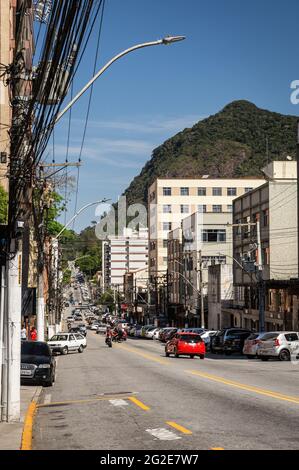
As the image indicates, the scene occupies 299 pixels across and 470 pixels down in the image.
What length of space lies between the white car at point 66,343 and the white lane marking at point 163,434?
3905 centimetres

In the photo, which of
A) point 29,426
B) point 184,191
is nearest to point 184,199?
point 184,191

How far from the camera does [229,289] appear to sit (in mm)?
83562

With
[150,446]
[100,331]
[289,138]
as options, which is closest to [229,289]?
[100,331]

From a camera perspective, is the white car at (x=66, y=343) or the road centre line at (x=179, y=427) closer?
the road centre line at (x=179, y=427)

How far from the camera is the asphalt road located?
41.1ft

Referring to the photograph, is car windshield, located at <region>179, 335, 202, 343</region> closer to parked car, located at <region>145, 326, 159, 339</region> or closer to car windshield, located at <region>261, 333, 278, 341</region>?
car windshield, located at <region>261, 333, 278, 341</region>

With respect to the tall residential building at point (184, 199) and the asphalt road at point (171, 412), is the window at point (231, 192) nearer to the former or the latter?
the tall residential building at point (184, 199)

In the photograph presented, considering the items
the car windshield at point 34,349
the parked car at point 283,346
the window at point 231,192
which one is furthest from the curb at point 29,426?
the window at point 231,192

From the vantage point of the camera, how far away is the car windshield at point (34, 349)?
27.3 meters

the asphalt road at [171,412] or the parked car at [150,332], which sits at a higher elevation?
the asphalt road at [171,412]

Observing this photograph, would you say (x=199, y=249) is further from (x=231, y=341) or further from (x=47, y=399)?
(x=47, y=399)

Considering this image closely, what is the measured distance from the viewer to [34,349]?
90.8 ft
